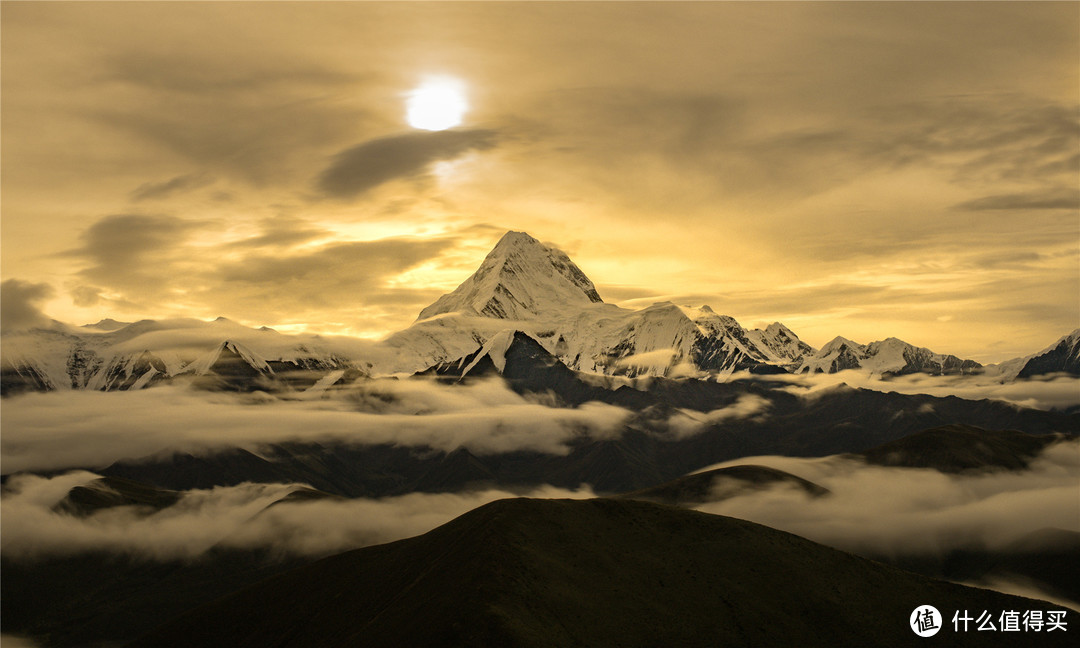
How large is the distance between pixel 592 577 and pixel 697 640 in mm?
23908

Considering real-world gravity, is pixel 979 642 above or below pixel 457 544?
below

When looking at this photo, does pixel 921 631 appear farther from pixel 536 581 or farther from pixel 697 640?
pixel 536 581

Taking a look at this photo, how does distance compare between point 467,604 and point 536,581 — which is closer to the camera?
point 467,604

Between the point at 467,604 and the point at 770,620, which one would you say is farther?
the point at 770,620

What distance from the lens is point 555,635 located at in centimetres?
15850

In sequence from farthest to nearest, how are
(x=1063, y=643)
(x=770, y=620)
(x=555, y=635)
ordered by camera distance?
(x=1063, y=643), (x=770, y=620), (x=555, y=635)

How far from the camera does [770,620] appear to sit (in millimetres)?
186375

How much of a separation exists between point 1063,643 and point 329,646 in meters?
144

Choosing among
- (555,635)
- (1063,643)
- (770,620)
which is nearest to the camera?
(555,635)

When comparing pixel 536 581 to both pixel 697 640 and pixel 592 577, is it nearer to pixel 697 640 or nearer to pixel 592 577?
pixel 592 577

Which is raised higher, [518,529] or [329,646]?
[518,529]

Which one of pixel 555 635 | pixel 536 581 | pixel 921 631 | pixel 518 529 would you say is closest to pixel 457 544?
pixel 518 529

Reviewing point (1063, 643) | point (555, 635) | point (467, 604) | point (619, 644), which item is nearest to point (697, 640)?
point (619, 644)

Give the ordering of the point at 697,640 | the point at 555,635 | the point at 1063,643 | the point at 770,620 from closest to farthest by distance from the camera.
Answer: the point at 555,635 < the point at 697,640 < the point at 770,620 < the point at 1063,643
